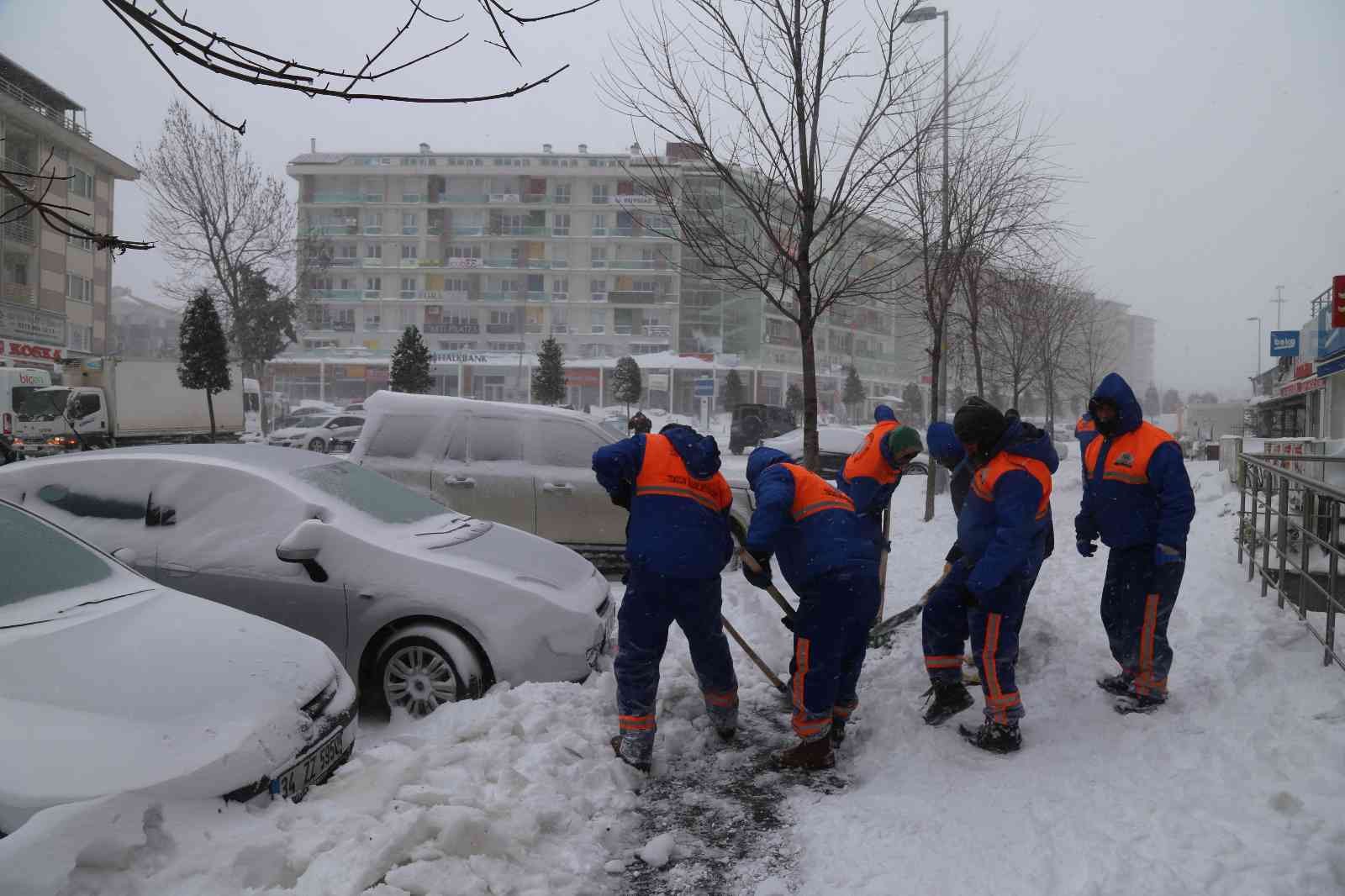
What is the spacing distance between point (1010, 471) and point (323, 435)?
2723cm

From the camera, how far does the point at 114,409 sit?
24.4m

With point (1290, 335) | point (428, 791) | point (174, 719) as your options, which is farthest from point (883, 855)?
point (1290, 335)

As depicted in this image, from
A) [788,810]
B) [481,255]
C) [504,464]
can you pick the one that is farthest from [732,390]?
[788,810]

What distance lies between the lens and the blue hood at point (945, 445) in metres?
4.96

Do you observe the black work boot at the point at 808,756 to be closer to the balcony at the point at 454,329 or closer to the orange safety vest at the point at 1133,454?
the orange safety vest at the point at 1133,454

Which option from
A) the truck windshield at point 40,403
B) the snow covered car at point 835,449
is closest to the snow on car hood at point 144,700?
the snow covered car at point 835,449

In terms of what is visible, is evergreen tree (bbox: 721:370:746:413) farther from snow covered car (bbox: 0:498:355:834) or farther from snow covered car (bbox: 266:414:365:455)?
snow covered car (bbox: 0:498:355:834)

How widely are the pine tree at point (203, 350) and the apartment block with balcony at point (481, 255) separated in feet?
127

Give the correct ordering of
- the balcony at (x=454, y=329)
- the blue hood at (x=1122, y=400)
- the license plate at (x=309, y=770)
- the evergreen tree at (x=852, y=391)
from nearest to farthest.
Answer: the license plate at (x=309, y=770)
the blue hood at (x=1122, y=400)
the evergreen tree at (x=852, y=391)
the balcony at (x=454, y=329)

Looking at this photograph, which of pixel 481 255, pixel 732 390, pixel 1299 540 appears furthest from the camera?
pixel 481 255

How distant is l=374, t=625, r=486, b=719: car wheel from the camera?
4.51 metres

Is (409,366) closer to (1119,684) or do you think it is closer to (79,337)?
(79,337)

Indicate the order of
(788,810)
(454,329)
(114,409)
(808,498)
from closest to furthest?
(788,810) < (808,498) < (114,409) < (454,329)

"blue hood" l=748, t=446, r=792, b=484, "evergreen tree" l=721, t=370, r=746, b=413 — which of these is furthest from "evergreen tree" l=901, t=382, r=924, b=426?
"blue hood" l=748, t=446, r=792, b=484
